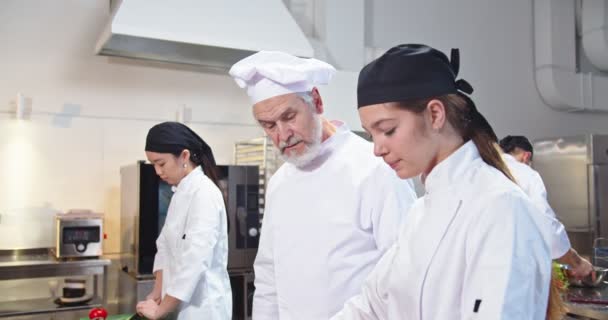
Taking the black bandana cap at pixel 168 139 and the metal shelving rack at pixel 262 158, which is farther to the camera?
the metal shelving rack at pixel 262 158

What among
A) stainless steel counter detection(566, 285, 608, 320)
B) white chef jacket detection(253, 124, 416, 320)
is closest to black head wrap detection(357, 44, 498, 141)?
white chef jacket detection(253, 124, 416, 320)

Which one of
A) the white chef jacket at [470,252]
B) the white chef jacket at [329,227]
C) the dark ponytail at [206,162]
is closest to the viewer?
the white chef jacket at [470,252]

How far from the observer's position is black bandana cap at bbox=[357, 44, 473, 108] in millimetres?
965

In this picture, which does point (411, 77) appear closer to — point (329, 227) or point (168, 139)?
point (329, 227)

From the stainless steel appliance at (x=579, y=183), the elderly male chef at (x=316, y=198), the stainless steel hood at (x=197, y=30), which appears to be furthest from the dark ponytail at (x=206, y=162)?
the stainless steel appliance at (x=579, y=183)

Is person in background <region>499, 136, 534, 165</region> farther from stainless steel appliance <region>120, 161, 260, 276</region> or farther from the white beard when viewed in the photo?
the white beard

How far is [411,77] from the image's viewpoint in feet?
3.19

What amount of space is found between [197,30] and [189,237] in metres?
1.57

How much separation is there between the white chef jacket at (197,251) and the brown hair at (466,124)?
1.26m

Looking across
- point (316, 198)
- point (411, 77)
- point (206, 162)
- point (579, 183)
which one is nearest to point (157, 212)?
point (206, 162)

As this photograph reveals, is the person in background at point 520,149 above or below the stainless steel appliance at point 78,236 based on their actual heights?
above

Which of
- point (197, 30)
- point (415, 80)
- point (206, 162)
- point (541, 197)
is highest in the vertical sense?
point (197, 30)

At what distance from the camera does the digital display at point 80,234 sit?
10.4ft

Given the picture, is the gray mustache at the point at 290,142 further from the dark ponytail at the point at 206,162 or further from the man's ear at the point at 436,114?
the dark ponytail at the point at 206,162
